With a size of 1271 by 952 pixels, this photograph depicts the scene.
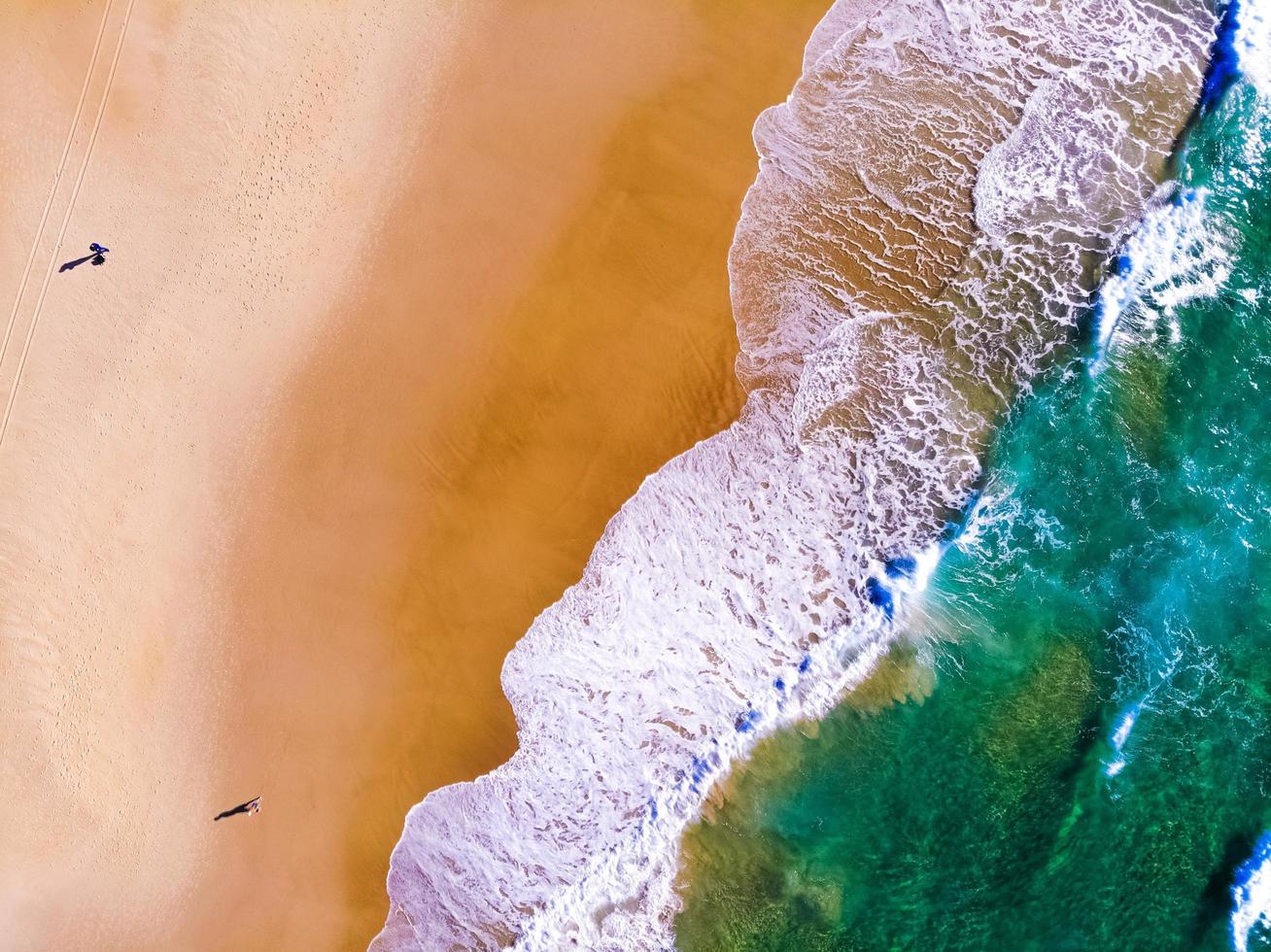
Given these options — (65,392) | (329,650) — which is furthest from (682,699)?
(65,392)

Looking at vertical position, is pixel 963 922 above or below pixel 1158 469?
below

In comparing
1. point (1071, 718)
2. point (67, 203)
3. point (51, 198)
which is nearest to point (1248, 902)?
point (1071, 718)

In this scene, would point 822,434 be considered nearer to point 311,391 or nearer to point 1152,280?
point 1152,280

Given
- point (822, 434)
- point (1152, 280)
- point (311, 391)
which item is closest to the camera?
point (822, 434)

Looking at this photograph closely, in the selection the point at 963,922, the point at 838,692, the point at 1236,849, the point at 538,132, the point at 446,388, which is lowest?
the point at 963,922

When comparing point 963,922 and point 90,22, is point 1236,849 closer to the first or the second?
point 963,922

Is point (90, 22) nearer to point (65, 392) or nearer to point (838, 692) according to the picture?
point (65, 392)

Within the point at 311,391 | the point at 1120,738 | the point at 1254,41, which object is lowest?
the point at 1120,738
